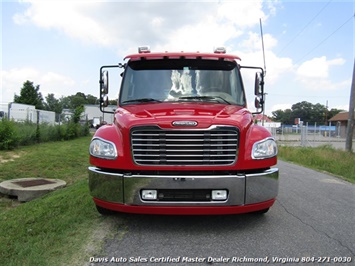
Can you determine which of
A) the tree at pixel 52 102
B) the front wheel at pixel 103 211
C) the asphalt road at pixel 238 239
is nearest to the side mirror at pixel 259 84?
the asphalt road at pixel 238 239

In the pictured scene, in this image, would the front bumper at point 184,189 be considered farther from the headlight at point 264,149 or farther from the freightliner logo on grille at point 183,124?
the freightliner logo on grille at point 183,124

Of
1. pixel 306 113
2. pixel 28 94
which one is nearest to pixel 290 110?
pixel 306 113

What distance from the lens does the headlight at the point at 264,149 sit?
4133mm

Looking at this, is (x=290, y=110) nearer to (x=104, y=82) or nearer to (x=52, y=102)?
(x=52, y=102)

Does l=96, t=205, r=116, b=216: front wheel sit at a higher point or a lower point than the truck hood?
lower

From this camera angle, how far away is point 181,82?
5.32 metres

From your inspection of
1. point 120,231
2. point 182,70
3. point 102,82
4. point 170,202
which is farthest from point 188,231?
point 102,82

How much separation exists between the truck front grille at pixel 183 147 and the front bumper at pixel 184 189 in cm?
19

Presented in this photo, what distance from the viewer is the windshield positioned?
206 inches

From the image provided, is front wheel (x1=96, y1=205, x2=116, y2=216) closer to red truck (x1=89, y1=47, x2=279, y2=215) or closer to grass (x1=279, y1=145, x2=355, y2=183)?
red truck (x1=89, y1=47, x2=279, y2=215)

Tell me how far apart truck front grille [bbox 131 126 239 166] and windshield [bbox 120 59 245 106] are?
48.2 inches

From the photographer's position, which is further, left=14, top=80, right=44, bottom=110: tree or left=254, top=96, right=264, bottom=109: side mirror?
left=14, top=80, right=44, bottom=110: tree

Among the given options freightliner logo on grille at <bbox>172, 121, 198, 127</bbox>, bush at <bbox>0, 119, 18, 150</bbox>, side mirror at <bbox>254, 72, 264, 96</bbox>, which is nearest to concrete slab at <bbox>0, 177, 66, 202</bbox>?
freightliner logo on grille at <bbox>172, 121, 198, 127</bbox>

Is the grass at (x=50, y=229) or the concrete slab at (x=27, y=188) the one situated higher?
the grass at (x=50, y=229)
